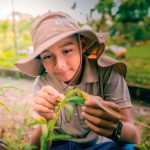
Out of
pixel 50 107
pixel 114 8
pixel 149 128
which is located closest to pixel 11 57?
pixel 114 8

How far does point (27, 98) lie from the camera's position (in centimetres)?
287

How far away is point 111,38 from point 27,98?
1.47 m

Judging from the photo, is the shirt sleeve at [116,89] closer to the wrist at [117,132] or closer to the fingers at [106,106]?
the wrist at [117,132]

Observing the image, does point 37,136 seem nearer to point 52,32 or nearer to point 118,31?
point 52,32

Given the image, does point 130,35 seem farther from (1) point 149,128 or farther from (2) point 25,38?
(1) point 149,128

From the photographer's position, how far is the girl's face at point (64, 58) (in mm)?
1222

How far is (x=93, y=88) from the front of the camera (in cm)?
139

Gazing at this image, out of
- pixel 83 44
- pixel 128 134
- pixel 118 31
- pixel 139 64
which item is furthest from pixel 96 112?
pixel 118 31

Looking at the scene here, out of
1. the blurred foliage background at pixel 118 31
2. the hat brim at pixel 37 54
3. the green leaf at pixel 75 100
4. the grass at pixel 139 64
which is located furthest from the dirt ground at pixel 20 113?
the green leaf at pixel 75 100

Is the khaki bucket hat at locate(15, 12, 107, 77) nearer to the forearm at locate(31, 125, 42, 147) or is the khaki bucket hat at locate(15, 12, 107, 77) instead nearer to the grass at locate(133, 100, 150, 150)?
the forearm at locate(31, 125, 42, 147)

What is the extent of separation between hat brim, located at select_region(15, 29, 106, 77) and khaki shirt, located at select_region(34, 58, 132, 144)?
6 cm

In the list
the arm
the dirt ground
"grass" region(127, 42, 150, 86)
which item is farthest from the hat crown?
"grass" region(127, 42, 150, 86)

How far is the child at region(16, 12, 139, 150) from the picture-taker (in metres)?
1.20

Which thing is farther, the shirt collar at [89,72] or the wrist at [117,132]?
the shirt collar at [89,72]
